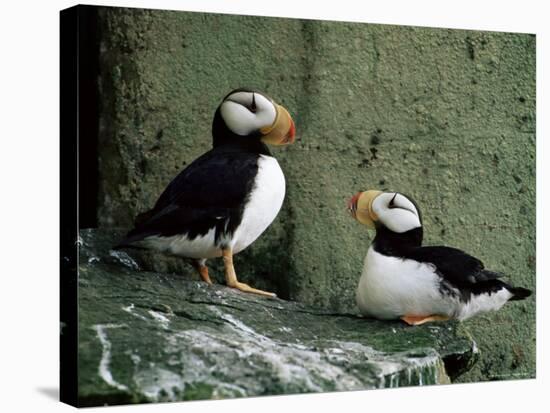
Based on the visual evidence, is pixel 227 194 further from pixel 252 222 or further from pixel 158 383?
pixel 158 383

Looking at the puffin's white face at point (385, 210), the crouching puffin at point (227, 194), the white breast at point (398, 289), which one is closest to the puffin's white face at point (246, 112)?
the crouching puffin at point (227, 194)

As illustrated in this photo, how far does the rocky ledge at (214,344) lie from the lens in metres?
5.24

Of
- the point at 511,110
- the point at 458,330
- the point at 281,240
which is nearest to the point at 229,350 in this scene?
the point at 281,240

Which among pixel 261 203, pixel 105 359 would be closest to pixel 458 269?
pixel 261 203

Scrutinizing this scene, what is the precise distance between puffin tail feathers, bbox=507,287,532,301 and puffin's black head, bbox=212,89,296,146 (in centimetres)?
156

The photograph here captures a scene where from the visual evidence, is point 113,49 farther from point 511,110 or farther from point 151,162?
point 511,110

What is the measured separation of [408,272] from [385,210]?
35 cm

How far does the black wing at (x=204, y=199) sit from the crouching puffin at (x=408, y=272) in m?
0.73

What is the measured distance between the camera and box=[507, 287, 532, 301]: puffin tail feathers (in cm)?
646

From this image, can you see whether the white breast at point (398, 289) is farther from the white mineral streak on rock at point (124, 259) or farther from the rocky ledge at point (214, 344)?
the white mineral streak on rock at point (124, 259)

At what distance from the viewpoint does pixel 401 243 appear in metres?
6.11

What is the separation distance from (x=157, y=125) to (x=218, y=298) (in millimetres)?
852

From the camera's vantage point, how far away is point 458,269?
241 inches

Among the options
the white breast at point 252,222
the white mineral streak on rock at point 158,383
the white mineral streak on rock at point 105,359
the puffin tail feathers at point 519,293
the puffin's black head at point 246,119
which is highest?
the puffin's black head at point 246,119
